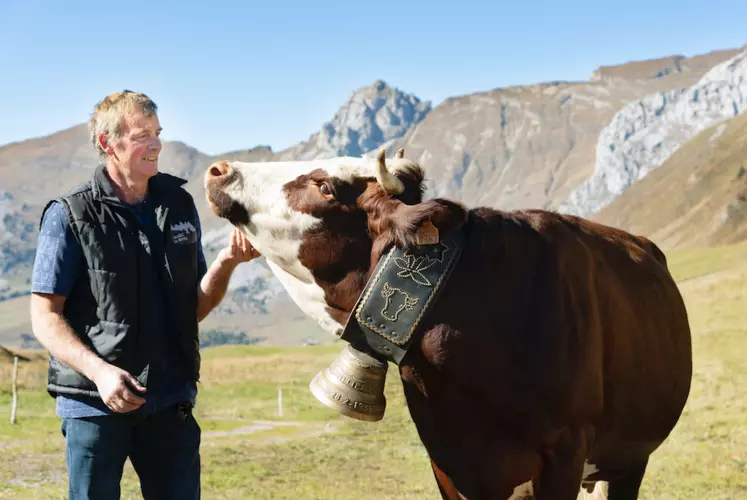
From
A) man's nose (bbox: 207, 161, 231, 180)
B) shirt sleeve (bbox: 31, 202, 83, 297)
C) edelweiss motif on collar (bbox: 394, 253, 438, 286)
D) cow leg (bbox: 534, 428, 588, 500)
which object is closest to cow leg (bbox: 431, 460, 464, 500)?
cow leg (bbox: 534, 428, 588, 500)

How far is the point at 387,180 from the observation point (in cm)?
418

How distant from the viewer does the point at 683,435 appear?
16.1 metres

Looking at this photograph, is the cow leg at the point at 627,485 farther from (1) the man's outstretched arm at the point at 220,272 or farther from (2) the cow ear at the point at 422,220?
(1) the man's outstretched arm at the point at 220,272

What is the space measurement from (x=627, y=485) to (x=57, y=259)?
451 cm

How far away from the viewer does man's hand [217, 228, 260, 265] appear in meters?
4.88

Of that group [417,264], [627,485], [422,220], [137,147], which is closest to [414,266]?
[417,264]

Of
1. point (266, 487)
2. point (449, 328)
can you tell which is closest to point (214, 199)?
point (449, 328)

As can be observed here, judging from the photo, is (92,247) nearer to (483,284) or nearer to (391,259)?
(391,259)

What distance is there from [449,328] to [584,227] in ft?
6.07

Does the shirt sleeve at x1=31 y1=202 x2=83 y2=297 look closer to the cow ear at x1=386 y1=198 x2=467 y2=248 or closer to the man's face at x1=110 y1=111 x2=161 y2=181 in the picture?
the man's face at x1=110 y1=111 x2=161 y2=181

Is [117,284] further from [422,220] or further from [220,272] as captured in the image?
[422,220]

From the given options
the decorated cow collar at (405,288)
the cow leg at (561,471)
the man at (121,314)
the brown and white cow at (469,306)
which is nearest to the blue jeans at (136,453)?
the man at (121,314)

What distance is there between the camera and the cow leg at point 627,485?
20.3ft

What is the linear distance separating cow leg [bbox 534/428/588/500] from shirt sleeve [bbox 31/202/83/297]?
274cm
